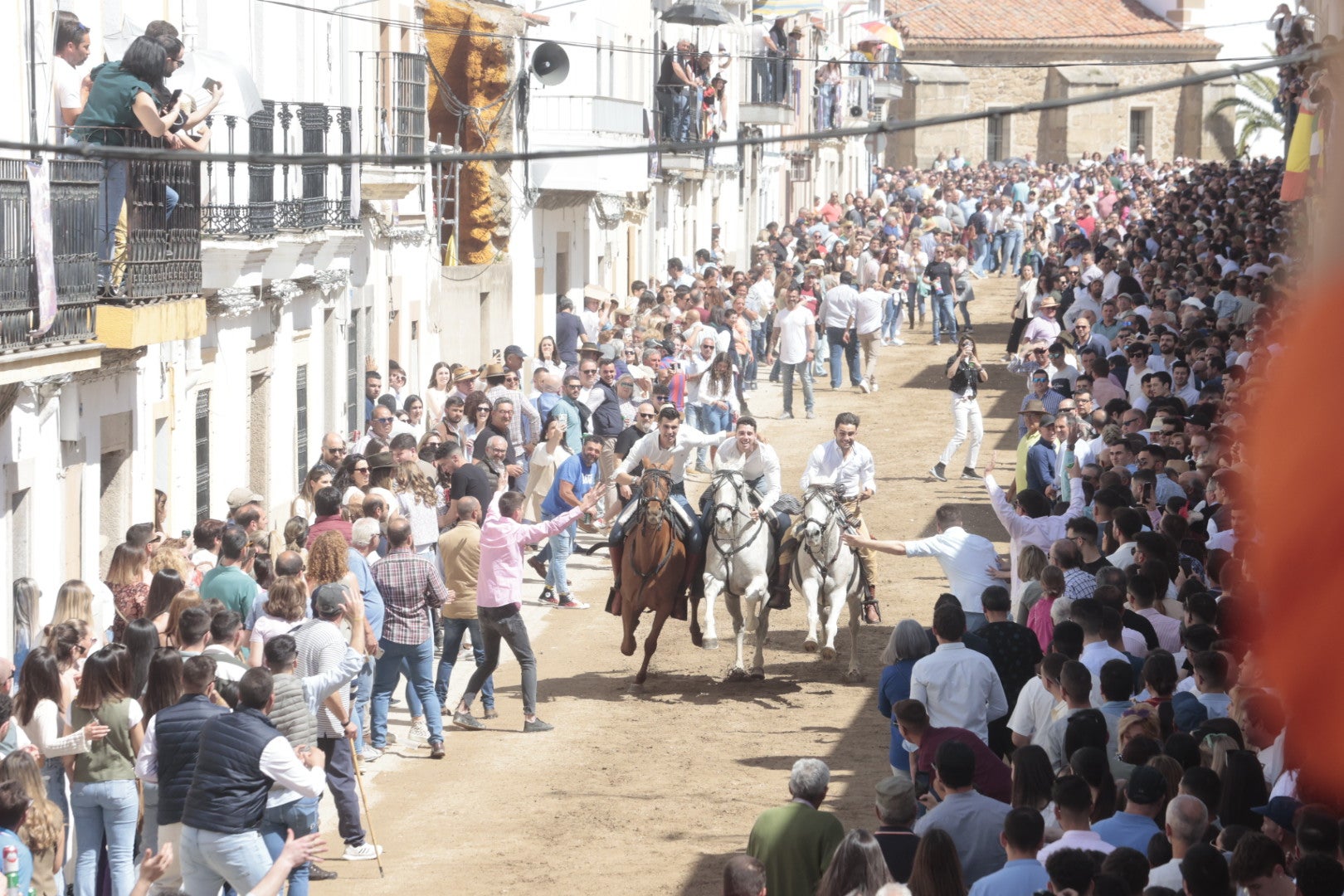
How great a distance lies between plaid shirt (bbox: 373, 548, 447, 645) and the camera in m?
13.0

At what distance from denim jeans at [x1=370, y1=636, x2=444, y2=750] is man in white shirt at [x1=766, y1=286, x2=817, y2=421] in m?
14.5

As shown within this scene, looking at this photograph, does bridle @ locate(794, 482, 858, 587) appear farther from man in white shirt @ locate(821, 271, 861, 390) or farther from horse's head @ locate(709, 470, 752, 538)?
man in white shirt @ locate(821, 271, 861, 390)

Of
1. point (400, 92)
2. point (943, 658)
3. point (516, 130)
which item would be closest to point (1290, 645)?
point (943, 658)

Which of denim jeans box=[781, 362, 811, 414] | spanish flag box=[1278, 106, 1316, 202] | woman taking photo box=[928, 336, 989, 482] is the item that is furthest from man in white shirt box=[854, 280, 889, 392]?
spanish flag box=[1278, 106, 1316, 202]

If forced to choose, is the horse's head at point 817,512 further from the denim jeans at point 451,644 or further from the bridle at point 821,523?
the denim jeans at point 451,644

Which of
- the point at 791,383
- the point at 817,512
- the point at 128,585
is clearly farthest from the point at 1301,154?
the point at 128,585

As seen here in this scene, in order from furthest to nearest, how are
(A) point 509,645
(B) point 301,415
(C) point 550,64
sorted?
(C) point 550,64 → (B) point 301,415 → (A) point 509,645

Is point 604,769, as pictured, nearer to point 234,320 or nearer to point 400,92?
point 234,320

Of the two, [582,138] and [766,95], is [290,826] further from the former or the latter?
[766,95]

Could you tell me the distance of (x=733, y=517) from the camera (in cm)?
1527

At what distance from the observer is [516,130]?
27.8m

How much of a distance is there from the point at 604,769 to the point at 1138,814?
618cm

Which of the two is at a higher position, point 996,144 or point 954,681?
point 996,144

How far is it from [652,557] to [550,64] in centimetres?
1507
